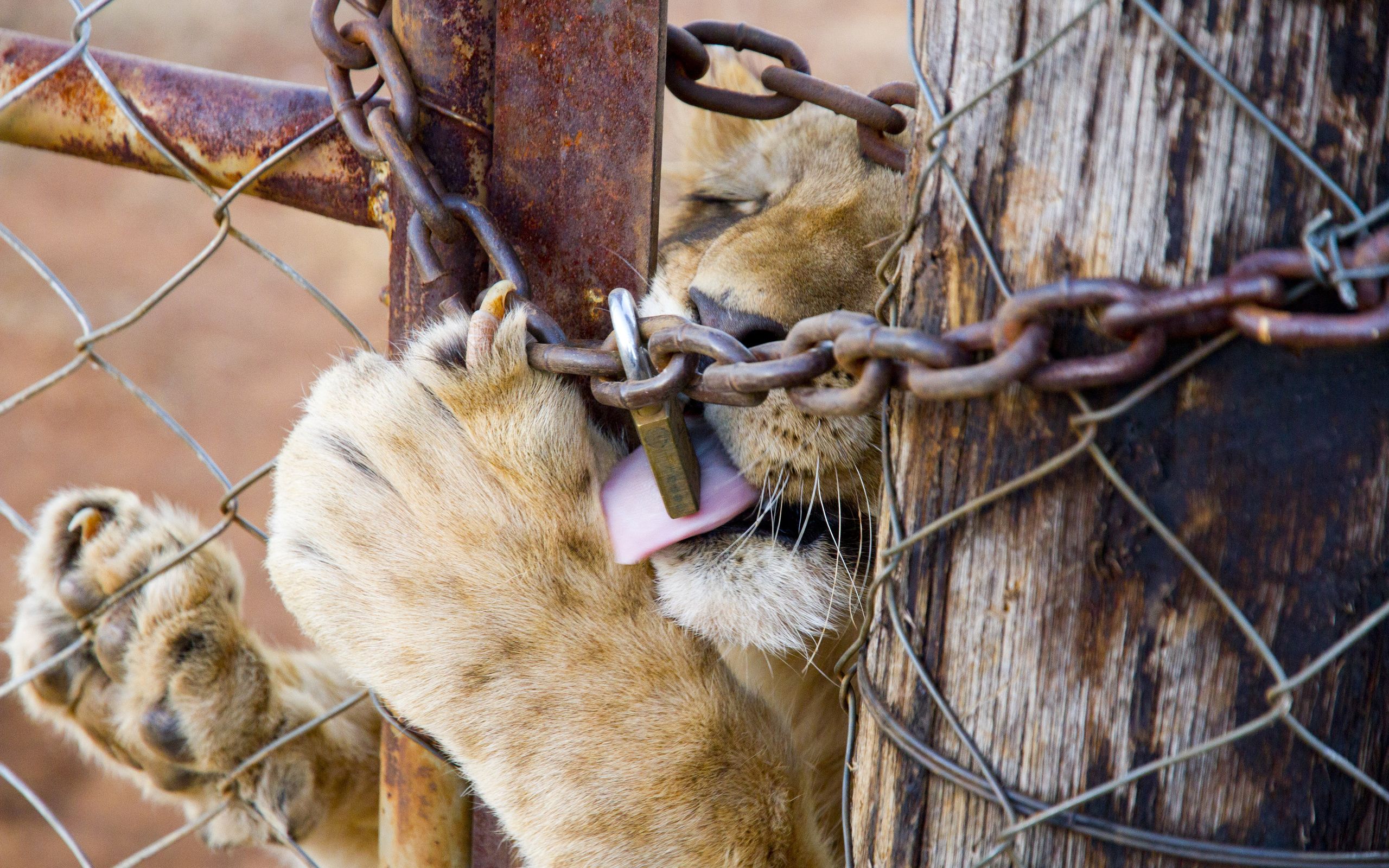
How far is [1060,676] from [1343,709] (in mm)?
175

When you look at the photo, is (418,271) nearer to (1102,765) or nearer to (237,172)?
(237,172)

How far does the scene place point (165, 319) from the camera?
6977 millimetres

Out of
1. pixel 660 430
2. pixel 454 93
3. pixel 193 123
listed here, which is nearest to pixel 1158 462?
pixel 660 430

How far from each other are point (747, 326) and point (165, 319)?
677 centimetres

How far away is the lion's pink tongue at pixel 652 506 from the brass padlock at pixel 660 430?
0.11 ft

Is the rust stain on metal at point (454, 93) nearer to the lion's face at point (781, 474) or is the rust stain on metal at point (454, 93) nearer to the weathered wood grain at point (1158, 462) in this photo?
the lion's face at point (781, 474)

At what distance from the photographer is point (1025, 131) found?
708 mm

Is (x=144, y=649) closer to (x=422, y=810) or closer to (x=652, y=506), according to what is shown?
(x=422, y=810)

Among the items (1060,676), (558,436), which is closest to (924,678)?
(1060,676)

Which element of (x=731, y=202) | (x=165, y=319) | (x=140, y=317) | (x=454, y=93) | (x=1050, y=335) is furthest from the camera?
(x=165, y=319)

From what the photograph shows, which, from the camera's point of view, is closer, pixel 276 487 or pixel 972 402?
pixel 972 402

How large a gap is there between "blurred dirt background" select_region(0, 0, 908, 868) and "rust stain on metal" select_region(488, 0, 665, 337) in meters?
3.50

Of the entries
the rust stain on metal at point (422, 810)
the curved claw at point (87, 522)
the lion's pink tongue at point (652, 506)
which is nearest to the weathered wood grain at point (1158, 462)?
the lion's pink tongue at point (652, 506)

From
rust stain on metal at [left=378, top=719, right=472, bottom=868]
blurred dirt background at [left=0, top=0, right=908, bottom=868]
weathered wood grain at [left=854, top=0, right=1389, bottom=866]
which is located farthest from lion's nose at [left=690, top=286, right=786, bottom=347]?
blurred dirt background at [left=0, top=0, right=908, bottom=868]
